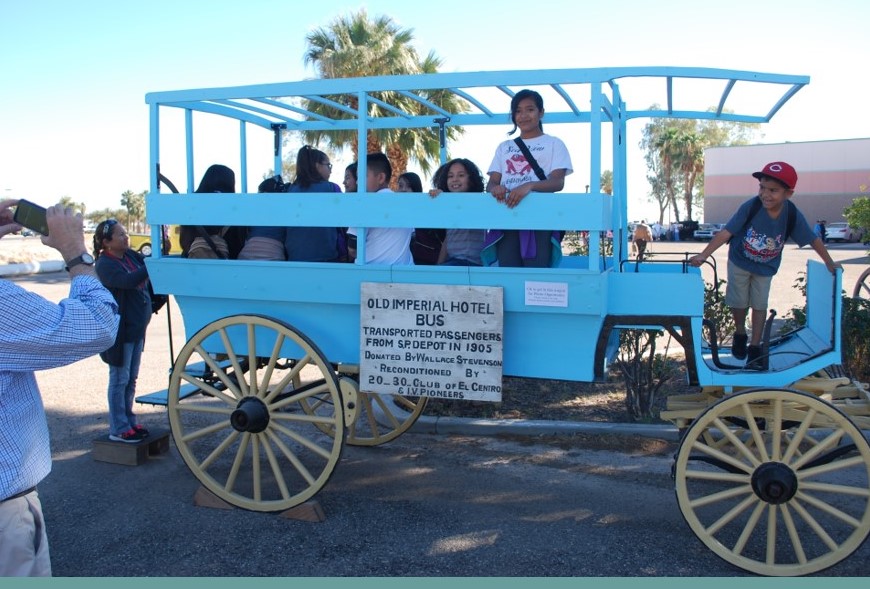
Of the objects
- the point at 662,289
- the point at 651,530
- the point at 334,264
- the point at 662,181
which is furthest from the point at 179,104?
the point at 662,181

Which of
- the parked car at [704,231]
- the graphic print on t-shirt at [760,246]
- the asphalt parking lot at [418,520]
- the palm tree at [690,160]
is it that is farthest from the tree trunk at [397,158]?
the palm tree at [690,160]

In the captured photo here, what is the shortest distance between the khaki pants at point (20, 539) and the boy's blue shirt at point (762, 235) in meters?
3.65

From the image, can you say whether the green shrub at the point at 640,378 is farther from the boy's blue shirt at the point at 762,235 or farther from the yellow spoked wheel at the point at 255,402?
the yellow spoked wheel at the point at 255,402

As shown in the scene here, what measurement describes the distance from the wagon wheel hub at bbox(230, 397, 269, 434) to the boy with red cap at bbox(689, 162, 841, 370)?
2628 mm

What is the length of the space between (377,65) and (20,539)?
1357cm

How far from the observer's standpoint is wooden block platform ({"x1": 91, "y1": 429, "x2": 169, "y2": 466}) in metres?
4.85

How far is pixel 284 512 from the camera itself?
3.97 metres

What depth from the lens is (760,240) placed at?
4.16 meters

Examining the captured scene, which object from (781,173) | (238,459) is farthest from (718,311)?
(238,459)

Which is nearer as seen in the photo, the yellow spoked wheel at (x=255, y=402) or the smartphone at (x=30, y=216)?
the smartphone at (x=30, y=216)

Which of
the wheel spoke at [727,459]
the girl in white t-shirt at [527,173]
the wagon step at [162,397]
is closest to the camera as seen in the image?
the wheel spoke at [727,459]

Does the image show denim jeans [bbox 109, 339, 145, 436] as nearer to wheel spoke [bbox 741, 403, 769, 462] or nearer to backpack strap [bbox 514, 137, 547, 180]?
backpack strap [bbox 514, 137, 547, 180]

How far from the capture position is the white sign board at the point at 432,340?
367cm

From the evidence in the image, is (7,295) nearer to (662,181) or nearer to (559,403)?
(559,403)
